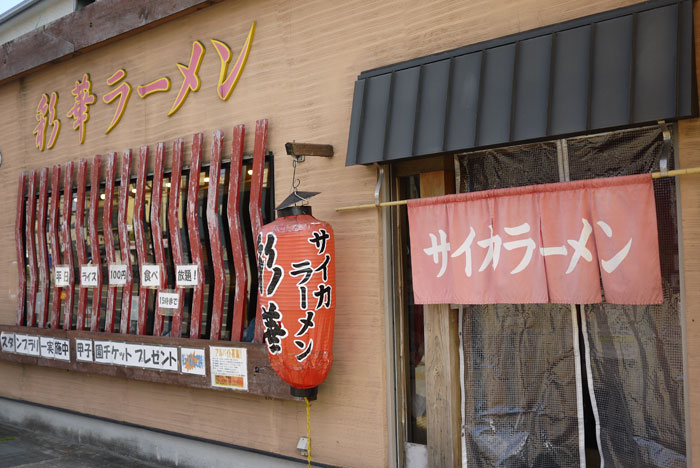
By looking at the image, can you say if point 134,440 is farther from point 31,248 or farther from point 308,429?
point 31,248

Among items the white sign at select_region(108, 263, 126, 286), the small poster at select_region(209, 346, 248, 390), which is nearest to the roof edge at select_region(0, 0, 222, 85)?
the white sign at select_region(108, 263, 126, 286)

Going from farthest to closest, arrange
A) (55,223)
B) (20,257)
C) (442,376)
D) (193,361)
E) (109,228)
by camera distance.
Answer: (20,257), (55,223), (109,228), (193,361), (442,376)

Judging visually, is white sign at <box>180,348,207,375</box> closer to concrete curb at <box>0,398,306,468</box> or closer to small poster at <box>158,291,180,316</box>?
small poster at <box>158,291,180,316</box>

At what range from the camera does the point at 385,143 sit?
19.3ft

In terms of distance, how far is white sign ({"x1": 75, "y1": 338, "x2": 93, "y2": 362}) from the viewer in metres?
8.88

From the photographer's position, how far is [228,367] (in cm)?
721

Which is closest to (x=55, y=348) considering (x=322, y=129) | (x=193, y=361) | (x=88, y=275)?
(x=88, y=275)

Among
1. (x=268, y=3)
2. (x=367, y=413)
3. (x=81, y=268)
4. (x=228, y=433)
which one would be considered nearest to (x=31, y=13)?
(x=81, y=268)

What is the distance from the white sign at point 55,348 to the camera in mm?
9250

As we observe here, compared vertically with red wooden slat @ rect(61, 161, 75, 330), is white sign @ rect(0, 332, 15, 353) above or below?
below

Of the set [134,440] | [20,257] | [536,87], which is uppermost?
[536,87]

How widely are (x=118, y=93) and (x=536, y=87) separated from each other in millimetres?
6570

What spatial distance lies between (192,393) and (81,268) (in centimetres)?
303

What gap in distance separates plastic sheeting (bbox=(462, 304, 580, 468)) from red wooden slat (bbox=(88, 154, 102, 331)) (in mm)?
5980
